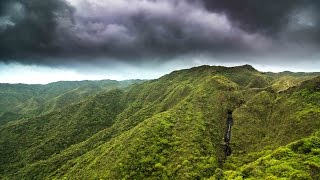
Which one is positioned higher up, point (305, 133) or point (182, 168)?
point (305, 133)

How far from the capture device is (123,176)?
535 feet

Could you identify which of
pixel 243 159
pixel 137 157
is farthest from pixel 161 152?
pixel 243 159

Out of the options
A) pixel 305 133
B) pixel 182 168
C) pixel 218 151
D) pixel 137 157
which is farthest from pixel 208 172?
pixel 305 133

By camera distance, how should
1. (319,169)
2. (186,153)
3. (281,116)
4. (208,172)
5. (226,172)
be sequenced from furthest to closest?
(281,116), (186,153), (208,172), (226,172), (319,169)

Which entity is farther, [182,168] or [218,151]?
[218,151]

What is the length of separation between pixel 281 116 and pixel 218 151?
1723 inches

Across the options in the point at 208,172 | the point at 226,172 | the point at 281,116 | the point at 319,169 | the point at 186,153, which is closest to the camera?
the point at 319,169

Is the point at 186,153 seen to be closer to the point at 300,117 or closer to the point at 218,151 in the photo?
the point at 218,151

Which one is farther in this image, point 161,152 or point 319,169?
point 161,152

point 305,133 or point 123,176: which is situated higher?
point 305,133

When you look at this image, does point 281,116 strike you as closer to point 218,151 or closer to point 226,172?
point 218,151

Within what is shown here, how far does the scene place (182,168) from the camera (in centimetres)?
15925

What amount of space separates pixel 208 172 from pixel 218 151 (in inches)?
1000

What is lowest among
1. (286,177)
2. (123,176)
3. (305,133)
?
(123,176)
